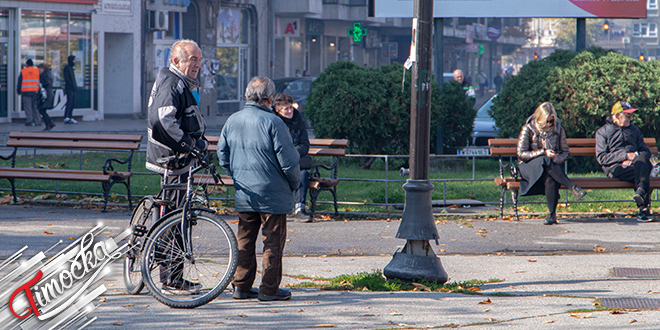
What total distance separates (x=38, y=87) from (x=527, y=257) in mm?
17471

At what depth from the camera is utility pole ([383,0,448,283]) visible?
647 centimetres

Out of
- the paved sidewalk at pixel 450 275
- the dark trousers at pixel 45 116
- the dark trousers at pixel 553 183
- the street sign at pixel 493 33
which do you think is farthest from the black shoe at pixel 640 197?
the street sign at pixel 493 33

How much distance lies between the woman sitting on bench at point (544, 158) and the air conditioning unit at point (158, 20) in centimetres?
2071

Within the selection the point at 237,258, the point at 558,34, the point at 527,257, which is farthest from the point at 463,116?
the point at 558,34

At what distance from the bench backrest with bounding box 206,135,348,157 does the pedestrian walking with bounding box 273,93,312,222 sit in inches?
15.5

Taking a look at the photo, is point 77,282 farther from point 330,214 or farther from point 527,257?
point 330,214


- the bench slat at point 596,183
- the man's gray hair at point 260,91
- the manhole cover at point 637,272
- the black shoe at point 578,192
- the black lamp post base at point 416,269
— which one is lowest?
the manhole cover at point 637,272

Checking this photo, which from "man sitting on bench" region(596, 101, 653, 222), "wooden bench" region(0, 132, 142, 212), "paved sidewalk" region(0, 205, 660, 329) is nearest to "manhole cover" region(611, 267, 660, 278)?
"paved sidewalk" region(0, 205, 660, 329)

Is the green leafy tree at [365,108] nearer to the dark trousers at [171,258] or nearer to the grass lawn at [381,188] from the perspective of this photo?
the grass lawn at [381,188]

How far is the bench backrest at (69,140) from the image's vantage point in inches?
422

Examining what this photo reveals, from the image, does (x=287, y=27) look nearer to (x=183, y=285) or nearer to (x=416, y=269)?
(x=416, y=269)

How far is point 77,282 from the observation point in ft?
17.7

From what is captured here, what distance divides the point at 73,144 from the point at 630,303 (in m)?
7.62

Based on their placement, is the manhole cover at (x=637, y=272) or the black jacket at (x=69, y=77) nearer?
the manhole cover at (x=637, y=272)
